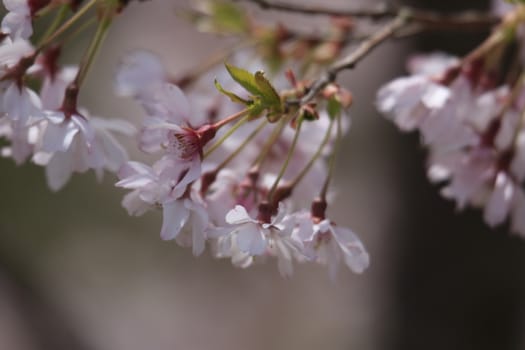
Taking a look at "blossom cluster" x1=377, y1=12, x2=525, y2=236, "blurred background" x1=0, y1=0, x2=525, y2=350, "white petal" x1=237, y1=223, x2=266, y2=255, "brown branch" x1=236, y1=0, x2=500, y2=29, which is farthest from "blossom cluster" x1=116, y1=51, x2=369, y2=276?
"blurred background" x1=0, y1=0, x2=525, y2=350

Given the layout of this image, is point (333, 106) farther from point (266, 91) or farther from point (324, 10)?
point (324, 10)

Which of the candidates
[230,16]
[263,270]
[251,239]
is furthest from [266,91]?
[263,270]

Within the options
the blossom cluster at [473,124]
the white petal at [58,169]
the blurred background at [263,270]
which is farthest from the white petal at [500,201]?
the blurred background at [263,270]

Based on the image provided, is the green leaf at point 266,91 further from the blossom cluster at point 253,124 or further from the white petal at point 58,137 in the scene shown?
the white petal at point 58,137

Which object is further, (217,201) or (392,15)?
(392,15)

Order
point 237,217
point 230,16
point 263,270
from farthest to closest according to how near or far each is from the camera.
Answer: point 263,270, point 230,16, point 237,217

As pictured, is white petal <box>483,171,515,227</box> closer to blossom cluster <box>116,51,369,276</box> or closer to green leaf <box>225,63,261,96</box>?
blossom cluster <box>116,51,369,276</box>

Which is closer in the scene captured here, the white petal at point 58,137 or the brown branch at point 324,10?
the white petal at point 58,137
